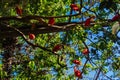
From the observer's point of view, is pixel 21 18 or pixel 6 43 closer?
pixel 21 18

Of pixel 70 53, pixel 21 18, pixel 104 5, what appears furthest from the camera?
pixel 70 53

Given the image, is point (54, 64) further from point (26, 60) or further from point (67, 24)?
point (67, 24)

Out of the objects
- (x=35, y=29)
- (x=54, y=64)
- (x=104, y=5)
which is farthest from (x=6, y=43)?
(x=104, y=5)

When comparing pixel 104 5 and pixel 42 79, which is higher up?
pixel 104 5

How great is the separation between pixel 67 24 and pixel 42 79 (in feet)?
23.2

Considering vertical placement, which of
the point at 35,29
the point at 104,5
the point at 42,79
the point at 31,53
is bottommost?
the point at 42,79

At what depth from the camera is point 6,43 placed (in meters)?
13.0

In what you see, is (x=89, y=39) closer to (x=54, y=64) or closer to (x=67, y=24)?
(x=54, y=64)

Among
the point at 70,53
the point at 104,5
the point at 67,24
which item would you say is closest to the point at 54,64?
the point at 70,53

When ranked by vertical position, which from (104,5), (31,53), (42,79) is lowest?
(42,79)

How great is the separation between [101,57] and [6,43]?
299cm

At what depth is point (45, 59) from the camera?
13.2 metres

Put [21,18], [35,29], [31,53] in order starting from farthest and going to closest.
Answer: [31,53]
[35,29]
[21,18]

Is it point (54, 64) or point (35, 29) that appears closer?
point (35, 29)
